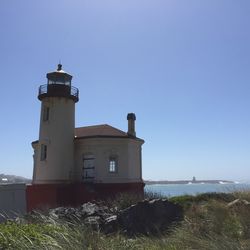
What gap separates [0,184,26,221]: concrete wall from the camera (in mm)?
13906

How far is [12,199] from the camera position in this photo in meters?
14.3

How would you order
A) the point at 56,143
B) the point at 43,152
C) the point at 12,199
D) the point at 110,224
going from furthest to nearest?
the point at 43,152
the point at 56,143
the point at 12,199
the point at 110,224

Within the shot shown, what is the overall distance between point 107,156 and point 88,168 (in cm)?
182

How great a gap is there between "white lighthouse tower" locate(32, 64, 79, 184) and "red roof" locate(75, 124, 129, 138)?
1380 mm

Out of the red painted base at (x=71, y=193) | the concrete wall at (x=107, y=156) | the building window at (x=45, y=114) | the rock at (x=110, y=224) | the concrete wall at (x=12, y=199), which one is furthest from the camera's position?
the building window at (x=45, y=114)

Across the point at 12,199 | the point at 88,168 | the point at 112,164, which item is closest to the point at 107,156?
the point at 112,164

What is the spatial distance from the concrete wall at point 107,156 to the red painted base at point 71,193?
645 millimetres

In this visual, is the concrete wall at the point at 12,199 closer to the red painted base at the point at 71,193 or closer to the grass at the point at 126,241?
the grass at the point at 126,241

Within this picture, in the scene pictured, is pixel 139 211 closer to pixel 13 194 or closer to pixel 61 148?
pixel 13 194

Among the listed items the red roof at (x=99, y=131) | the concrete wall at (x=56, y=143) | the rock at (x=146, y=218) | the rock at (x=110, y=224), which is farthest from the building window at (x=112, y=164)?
the rock at (x=110, y=224)

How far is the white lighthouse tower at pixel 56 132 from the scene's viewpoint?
28.5 meters

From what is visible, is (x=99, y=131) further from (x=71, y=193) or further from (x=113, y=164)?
(x=71, y=193)

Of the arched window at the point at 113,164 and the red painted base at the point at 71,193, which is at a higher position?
the arched window at the point at 113,164

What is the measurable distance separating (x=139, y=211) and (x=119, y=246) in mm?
5846
